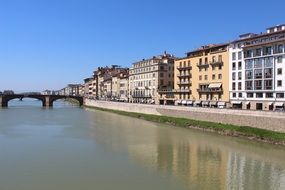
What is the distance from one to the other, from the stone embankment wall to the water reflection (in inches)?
135

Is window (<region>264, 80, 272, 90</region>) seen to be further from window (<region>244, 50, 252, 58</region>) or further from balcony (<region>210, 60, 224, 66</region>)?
balcony (<region>210, 60, 224, 66</region>)

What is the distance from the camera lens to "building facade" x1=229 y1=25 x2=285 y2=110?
145 feet

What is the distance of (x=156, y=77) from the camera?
77688 mm

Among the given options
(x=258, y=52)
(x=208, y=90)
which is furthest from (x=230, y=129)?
(x=208, y=90)

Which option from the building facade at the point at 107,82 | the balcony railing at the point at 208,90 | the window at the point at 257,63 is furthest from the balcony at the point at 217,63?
the building facade at the point at 107,82

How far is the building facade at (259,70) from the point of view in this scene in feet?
145

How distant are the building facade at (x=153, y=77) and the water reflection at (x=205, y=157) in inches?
1459

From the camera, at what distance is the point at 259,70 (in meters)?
47.0

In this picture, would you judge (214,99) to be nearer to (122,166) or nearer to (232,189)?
(122,166)

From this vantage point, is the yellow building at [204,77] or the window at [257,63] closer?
the window at [257,63]

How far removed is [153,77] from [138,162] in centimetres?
5443

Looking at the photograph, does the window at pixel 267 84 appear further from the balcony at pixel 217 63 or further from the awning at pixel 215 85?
the balcony at pixel 217 63

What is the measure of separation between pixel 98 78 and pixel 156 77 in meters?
62.9

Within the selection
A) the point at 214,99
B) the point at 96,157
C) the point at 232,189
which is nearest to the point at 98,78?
the point at 214,99
